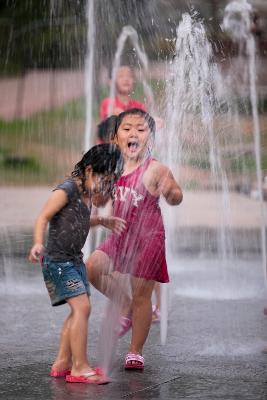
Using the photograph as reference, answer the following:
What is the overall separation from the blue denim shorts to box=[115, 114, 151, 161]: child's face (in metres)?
0.75

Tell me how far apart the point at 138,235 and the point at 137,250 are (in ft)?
0.28

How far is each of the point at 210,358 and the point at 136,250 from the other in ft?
2.18

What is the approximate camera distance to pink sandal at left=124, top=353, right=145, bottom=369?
5340 millimetres

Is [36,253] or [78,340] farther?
[78,340]

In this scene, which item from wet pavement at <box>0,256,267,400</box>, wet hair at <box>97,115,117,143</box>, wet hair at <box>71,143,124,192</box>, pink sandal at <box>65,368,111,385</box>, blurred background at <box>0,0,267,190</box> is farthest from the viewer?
blurred background at <box>0,0,267,190</box>

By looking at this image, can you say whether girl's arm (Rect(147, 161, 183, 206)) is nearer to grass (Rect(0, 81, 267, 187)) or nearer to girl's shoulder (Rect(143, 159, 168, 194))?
girl's shoulder (Rect(143, 159, 168, 194))

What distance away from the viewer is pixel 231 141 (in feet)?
56.2

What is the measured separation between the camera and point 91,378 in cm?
504

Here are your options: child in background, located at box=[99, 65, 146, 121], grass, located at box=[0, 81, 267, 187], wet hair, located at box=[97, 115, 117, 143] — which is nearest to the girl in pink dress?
wet hair, located at box=[97, 115, 117, 143]

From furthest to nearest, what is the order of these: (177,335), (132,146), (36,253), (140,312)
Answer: (177,335), (132,146), (140,312), (36,253)

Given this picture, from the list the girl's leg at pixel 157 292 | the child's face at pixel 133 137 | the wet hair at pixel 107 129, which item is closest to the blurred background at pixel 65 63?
the wet hair at pixel 107 129

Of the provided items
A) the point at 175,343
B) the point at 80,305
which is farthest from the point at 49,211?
the point at 175,343

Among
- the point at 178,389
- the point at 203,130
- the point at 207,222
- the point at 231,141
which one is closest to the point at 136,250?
the point at 178,389

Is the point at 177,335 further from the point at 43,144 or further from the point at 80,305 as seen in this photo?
the point at 43,144
